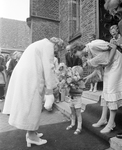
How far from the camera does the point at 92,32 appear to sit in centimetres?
612

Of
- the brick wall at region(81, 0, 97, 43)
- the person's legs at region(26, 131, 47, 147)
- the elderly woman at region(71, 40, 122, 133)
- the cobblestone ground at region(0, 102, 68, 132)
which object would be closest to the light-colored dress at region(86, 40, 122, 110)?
the elderly woman at region(71, 40, 122, 133)

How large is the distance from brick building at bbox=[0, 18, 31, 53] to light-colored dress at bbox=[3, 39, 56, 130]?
27.4 m

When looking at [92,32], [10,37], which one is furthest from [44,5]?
[10,37]

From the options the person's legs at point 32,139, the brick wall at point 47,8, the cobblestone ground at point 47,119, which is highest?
the brick wall at point 47,8

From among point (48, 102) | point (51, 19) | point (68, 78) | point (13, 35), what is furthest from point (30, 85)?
point (13, 35)

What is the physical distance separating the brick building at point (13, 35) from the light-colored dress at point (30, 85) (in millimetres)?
27375

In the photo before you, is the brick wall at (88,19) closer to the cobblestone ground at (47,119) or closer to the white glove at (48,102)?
the cobblestone ground at (47,119)

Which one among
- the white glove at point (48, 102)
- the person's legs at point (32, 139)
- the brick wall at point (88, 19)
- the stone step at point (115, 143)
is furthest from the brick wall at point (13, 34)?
the stone step at point (115, 143)

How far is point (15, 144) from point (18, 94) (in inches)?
42.6

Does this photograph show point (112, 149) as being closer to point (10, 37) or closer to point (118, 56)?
point (118, 56)

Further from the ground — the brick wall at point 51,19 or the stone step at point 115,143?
the brick wall at point 51,19

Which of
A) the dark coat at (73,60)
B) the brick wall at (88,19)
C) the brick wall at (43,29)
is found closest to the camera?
the dark coat at (73,60)

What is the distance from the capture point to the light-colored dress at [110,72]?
2.48m

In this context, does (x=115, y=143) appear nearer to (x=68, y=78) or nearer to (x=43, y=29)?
(x=68, y=78)
